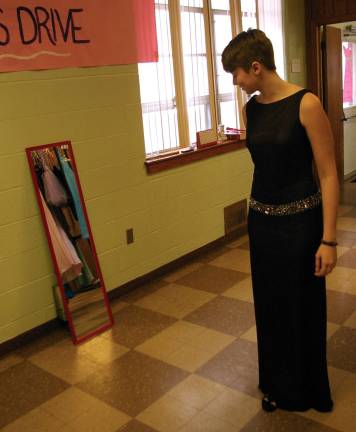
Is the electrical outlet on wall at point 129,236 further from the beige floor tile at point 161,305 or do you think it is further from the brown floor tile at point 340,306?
the brown floor tile at point 340,306

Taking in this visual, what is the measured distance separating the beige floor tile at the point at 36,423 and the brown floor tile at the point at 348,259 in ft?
7.48

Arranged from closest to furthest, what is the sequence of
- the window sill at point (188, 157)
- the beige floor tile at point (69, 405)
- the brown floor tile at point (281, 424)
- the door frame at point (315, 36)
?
the brown floor tile at point (281, 424) < the beige floor tile at point (69, 405) < the window sill at point (188, 157) < the door frame at point (315, 36)

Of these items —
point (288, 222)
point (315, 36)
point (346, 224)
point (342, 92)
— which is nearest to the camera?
point (288, 222)

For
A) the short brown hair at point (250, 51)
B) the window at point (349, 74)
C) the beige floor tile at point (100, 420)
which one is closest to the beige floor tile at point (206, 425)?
the beige floor tile at point (100, 420)

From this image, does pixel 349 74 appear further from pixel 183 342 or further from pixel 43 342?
pixel 43 342

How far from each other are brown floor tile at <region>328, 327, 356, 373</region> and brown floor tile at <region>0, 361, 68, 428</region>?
1304 millimetres

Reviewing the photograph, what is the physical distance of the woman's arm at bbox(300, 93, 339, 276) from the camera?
159 cm

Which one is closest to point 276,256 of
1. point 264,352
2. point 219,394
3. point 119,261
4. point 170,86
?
point 264,352

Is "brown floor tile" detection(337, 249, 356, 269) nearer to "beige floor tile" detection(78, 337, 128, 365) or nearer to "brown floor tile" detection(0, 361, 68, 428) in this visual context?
"beige floor tile" detection(78, 337, 128, 365)

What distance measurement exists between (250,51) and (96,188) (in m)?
1.59

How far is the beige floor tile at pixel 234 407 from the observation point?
76.1 inches

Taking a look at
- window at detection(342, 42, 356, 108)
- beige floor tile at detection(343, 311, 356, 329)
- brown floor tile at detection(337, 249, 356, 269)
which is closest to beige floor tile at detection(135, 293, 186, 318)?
beige floor tile at detection(343, 311, 356, 329)

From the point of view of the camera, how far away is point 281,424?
188 centimetres

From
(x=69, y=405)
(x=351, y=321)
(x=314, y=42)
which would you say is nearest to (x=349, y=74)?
(x=314, y=42)
